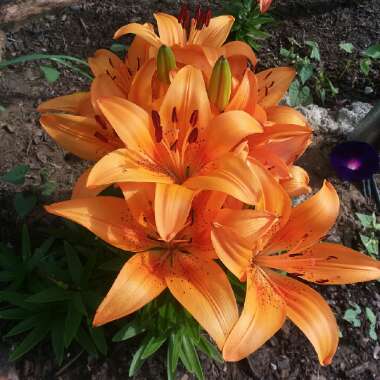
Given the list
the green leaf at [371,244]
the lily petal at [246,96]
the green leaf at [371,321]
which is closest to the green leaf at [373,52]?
the green leaf at [371,244]

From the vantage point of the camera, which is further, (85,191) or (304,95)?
(304,95)

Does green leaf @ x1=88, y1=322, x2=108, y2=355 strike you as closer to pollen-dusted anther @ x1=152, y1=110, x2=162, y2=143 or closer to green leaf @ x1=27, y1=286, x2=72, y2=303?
green leaf @ x1=27, y1=286, x2=72, y2=303

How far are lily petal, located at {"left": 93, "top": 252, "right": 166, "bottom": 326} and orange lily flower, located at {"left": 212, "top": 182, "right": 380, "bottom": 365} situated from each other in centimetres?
17

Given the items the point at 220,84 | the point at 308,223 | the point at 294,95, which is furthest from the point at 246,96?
the point at 294,95

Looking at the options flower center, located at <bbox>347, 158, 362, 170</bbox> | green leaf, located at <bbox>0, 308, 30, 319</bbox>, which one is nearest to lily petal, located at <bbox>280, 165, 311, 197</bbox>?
green leaf, located at <bbox>0, 308, 30, 319</bbox>

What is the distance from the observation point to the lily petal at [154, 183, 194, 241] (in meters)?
0.86

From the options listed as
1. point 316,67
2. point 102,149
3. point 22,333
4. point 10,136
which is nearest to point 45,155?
point 10,136

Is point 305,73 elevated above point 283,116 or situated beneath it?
situated beneath

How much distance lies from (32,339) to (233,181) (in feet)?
2.91

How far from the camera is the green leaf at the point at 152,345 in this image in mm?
1327

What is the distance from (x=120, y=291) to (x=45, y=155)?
115 cm

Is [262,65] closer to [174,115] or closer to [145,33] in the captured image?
[145,33]

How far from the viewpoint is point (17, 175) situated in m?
1.73

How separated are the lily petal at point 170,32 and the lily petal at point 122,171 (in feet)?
1.10
